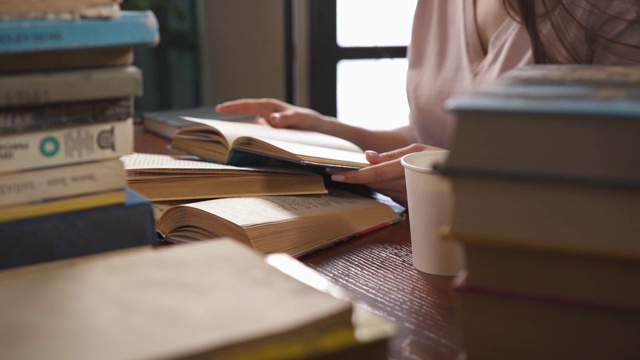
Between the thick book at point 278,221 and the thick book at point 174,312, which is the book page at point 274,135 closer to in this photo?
the thick book at point 278,221

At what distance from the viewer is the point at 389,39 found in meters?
3.27

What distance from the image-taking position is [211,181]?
3.06ft

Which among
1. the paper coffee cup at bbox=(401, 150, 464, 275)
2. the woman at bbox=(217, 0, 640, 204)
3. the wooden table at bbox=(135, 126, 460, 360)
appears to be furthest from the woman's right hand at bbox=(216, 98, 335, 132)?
the paper coffee cup at bbox=(401, 150, 464, 275)

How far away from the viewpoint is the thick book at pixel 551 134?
1.45 feet

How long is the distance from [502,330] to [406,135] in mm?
1047

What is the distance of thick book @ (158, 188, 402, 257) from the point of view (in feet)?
2.62

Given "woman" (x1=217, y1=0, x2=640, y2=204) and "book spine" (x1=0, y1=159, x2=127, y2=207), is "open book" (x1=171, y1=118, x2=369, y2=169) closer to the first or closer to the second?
"woman" (x1=217, y1=0, x2=640, y2=204)

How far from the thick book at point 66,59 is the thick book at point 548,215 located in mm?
305

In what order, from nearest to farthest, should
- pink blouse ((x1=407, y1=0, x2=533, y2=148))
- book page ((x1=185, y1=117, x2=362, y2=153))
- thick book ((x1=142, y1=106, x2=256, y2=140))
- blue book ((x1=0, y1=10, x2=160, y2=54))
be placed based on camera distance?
blue book ((x1=0, y1=10, x2=160, y2=54)) < book page ((x1=185, y1=117, x2=362, y2=153)) < pink blouse ((x1=407, y1=0, x2=533, y2=148)) < thick book ((x1=142, y1=106, x2=256, y2=140))

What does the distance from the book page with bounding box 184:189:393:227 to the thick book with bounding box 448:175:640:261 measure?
35cm

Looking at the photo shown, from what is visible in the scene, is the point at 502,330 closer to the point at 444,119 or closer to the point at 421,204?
the point at 421,204

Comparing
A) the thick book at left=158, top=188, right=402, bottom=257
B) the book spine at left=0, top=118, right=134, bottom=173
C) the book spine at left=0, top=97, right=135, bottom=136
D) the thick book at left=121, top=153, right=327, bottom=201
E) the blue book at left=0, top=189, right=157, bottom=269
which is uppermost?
the book spine at left=0, top=97, right=135, bottom=136

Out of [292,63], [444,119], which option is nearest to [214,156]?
[444,119]

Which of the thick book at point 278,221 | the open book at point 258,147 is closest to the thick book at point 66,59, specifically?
the thick book at point 278,221
